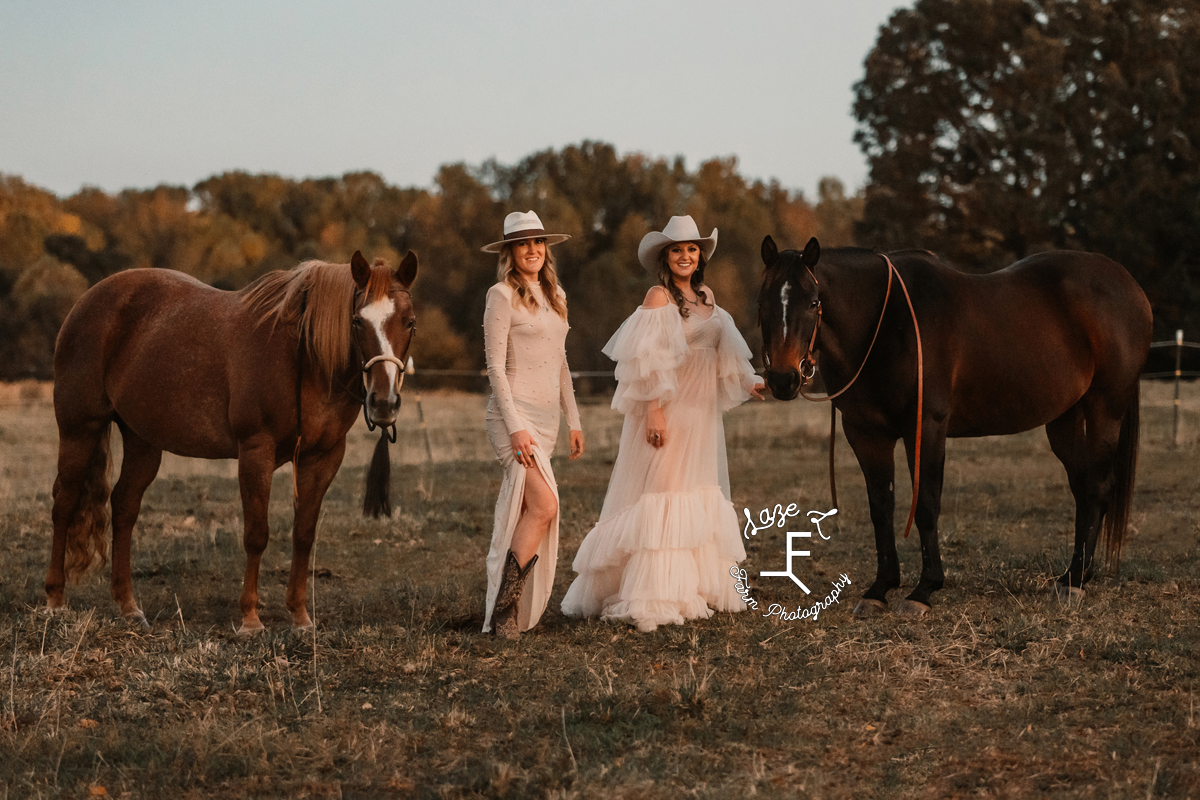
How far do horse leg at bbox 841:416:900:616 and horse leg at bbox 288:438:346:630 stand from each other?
2.80 m

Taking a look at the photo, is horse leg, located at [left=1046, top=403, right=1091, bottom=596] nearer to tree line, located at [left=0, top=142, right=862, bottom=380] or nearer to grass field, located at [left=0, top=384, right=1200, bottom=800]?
grass field, located at [left=0, top=384, right=1200, bottom=800]

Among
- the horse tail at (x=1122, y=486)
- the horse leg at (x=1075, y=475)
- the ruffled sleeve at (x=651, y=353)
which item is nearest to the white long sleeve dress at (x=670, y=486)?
the ruffled sleeve at (x=651, y=353)

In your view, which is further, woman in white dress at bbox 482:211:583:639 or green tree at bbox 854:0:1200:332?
green tree at bbox 854:0:1200:332

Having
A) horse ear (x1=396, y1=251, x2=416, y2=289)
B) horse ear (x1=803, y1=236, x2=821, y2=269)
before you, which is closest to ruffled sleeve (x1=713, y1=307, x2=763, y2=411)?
horse ear (x1=803, y1=236, x2=821, y2=269)

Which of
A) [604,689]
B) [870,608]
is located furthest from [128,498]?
→ [870,608]

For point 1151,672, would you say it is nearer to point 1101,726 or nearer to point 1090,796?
point 1101,726

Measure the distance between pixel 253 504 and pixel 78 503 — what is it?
1.51 m

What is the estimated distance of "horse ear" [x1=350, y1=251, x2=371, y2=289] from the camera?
479 cm

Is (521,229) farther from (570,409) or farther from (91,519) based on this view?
(91,519)

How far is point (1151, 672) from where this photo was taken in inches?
165

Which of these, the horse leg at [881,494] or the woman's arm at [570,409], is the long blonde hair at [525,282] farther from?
the horse leg at [881,494]

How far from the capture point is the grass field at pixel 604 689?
331 cm

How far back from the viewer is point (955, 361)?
559 centimetres

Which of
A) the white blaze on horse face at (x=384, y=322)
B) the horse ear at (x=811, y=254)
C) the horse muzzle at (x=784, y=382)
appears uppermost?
the horse ear at (x=811, y=254)
